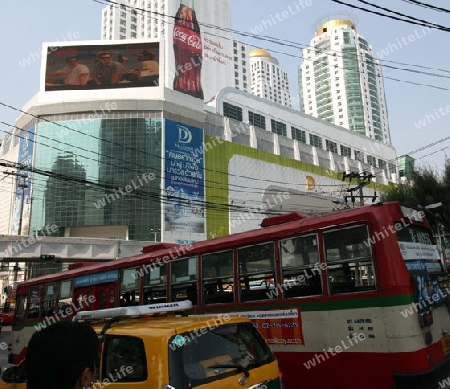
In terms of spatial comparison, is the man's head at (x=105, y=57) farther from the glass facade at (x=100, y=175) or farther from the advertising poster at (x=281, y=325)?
the advertising poster at (x=281, y=325)

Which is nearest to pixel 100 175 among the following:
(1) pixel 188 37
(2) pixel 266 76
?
(1) pixel 188 37

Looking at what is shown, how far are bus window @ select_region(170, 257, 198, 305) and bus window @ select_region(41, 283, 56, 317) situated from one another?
5677mm

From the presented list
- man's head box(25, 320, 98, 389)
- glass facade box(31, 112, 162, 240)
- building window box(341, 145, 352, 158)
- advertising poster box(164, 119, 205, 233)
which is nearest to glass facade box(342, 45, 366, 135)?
building window box(341, 145, 352, 158)

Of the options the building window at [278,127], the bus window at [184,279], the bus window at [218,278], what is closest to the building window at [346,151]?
the building window at [278,127]

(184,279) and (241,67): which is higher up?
(241,67)

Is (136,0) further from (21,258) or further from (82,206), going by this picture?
(21,258)

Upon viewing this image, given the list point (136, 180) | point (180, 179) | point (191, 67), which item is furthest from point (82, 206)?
point (191, 67)

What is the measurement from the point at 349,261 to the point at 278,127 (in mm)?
66666

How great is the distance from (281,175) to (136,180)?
1007 inches

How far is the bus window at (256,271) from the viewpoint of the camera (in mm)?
7570

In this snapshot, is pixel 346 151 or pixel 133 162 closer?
pixel 133 162

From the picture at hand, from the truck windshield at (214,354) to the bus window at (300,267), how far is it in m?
2.40

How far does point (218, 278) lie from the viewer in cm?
834

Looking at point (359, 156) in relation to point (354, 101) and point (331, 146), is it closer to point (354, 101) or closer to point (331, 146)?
point (331, 146)
